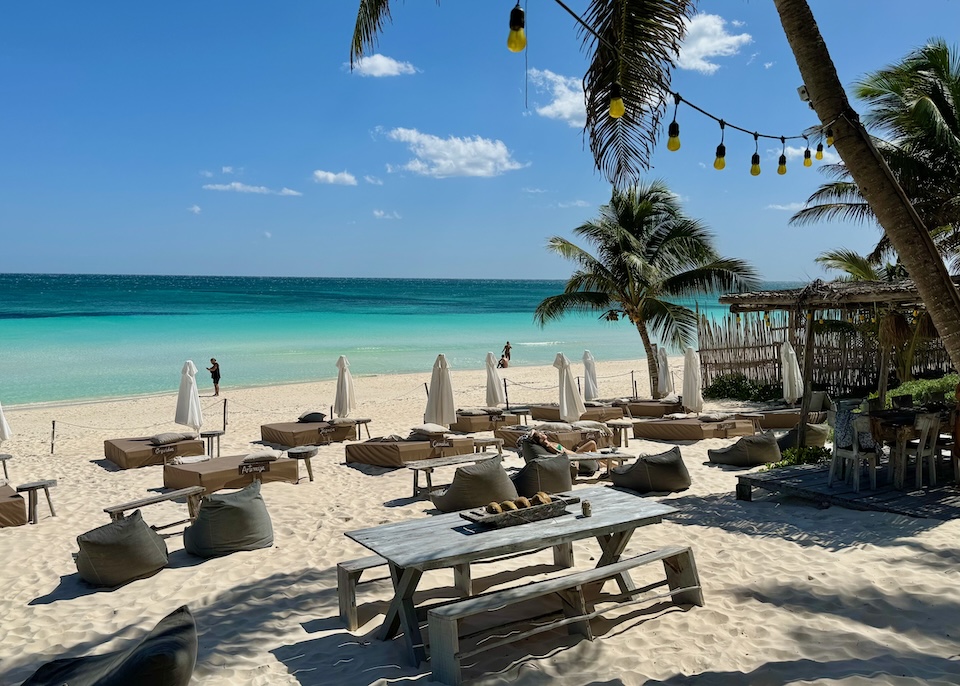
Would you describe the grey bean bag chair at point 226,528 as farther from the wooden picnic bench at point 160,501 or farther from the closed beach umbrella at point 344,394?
the closed beach umbrella at point 344,394

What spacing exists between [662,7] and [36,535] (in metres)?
7.14

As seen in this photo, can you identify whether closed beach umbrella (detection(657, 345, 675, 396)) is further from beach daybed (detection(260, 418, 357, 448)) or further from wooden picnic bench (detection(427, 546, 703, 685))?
wooden picnic bench (detection(427, 546, 703, 685))

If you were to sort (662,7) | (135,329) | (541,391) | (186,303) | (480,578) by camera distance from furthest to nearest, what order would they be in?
(186,303) < (135,329) < (541,391) < (480,578) < (662,7)

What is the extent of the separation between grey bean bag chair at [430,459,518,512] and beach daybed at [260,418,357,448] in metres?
5.45

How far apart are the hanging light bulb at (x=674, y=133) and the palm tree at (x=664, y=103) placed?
7.0 inches

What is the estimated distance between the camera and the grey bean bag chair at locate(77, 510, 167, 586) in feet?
17.6

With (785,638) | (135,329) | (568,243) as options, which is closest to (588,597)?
(785,638)

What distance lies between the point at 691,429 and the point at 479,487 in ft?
18.6

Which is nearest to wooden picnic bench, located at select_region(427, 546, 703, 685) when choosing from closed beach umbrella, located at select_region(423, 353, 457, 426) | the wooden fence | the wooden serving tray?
the wooden serving tray

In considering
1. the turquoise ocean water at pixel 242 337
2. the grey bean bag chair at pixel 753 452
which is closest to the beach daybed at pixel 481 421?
the grey bean bag chair at pixel 753 452

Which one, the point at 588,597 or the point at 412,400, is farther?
the point at 412,400

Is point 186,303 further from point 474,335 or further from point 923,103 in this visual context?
point 923,103

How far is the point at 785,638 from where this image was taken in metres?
4.09

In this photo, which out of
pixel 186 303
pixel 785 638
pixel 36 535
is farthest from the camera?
pixel 186 303
